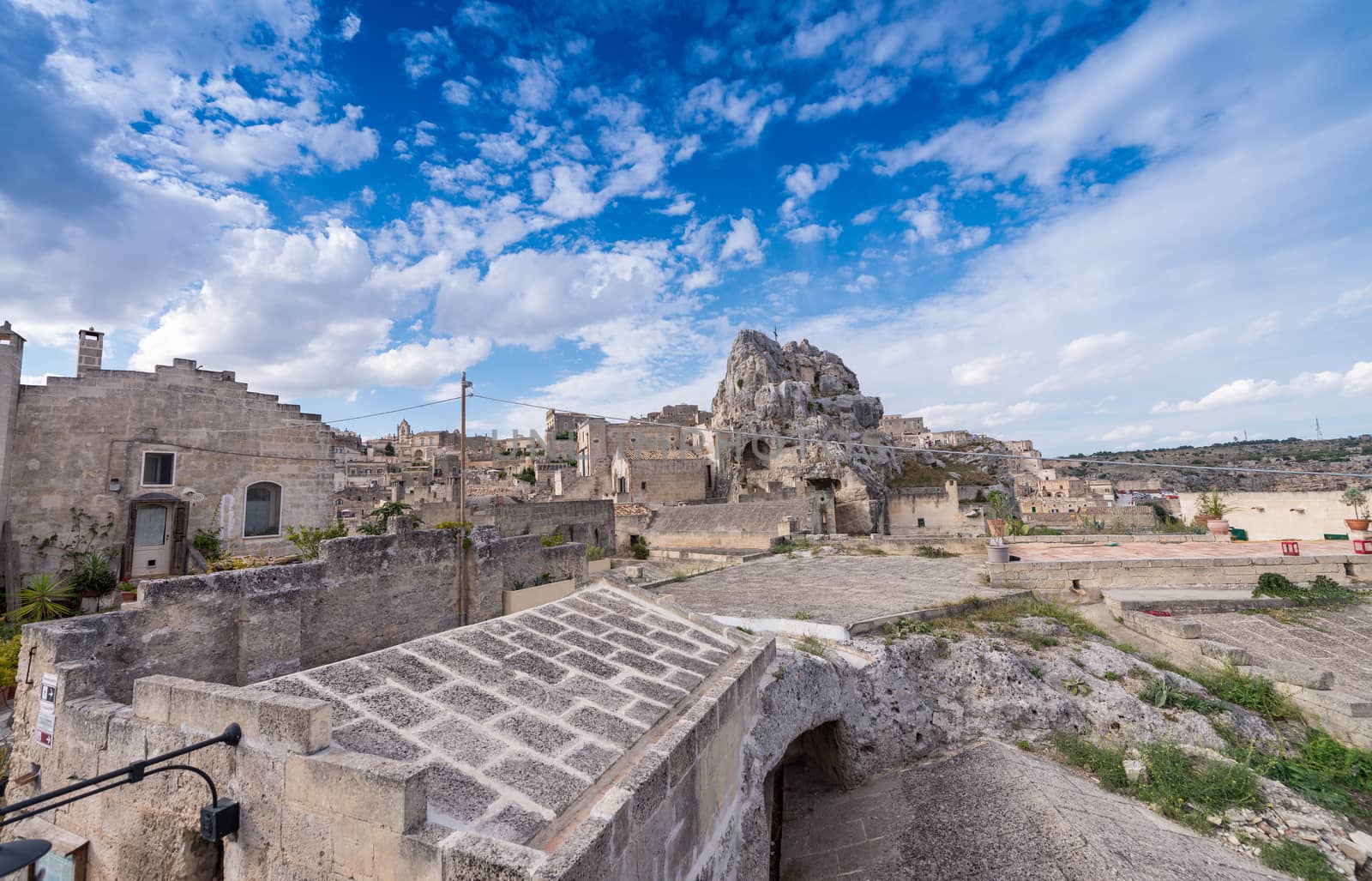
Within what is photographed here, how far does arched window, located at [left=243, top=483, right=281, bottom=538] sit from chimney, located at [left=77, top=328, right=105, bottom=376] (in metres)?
3.28

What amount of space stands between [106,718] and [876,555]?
17.0 meters

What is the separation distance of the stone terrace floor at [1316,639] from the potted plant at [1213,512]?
5.41 metres

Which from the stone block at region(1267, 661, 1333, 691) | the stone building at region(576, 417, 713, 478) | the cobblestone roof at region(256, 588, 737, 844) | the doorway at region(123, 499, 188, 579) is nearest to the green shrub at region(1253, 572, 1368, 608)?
the stone block at region(1267, 661, 1333, 691)

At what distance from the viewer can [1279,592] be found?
35.7 ft

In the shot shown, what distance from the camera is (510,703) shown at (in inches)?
138

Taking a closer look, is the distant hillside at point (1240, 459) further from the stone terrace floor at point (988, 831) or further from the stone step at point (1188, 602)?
the stone terrace floor at point (988, 831)

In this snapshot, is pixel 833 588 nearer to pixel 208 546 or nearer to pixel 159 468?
pixel 208 546

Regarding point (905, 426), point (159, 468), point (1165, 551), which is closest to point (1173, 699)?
point (1165, 551)

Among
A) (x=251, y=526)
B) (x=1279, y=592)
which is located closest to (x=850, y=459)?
(x=1279, y=592)

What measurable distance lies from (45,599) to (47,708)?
735cm

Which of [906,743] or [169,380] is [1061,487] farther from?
[169,380]

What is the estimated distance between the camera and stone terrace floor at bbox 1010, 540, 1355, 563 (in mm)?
12073

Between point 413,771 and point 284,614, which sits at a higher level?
point 284,614

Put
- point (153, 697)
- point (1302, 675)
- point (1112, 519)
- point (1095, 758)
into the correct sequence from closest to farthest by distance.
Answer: point (153, 697)
point (1095, 758)
point (1302, 675)
point (1112, 519)
